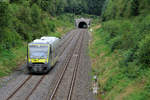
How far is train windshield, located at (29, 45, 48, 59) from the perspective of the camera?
19.5 meters

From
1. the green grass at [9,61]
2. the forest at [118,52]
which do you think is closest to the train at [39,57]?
the green grass at [9,61]

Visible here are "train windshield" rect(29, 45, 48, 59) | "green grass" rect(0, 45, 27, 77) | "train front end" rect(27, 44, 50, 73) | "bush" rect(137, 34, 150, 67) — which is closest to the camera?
"bush" rect(137, 34, 150, 67)

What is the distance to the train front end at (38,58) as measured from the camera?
19.3 m

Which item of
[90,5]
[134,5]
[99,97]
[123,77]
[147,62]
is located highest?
[90,5]

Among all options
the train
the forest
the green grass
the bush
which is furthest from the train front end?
the bush

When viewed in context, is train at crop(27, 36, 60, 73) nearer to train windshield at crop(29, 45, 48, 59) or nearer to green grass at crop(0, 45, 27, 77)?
train windshield at crop(29, 45, 48, 59)

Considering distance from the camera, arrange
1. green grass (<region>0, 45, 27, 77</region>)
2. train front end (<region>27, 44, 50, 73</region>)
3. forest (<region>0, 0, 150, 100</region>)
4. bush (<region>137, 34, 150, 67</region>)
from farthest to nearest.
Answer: green grass (<region>0, 45, 27, 77</region>)
train front end (<region>27, 44, 50, 73</region>)
bush (<region>137, 34, 150, 67</region>)
forest (<region>0, 0, 150, 100</region>)

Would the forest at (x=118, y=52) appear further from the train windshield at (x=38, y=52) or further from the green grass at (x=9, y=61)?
the train windshield at (x=38, y=52)

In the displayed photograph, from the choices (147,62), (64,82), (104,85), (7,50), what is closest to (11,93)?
(64,82)

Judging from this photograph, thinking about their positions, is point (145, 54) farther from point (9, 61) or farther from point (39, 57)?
point (9, 61)

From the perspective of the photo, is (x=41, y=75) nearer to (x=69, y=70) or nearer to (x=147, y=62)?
(x=69, y=70)

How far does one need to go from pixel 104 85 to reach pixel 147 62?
3.69 metres

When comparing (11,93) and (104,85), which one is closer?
(11,93)

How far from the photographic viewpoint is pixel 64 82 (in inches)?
693
